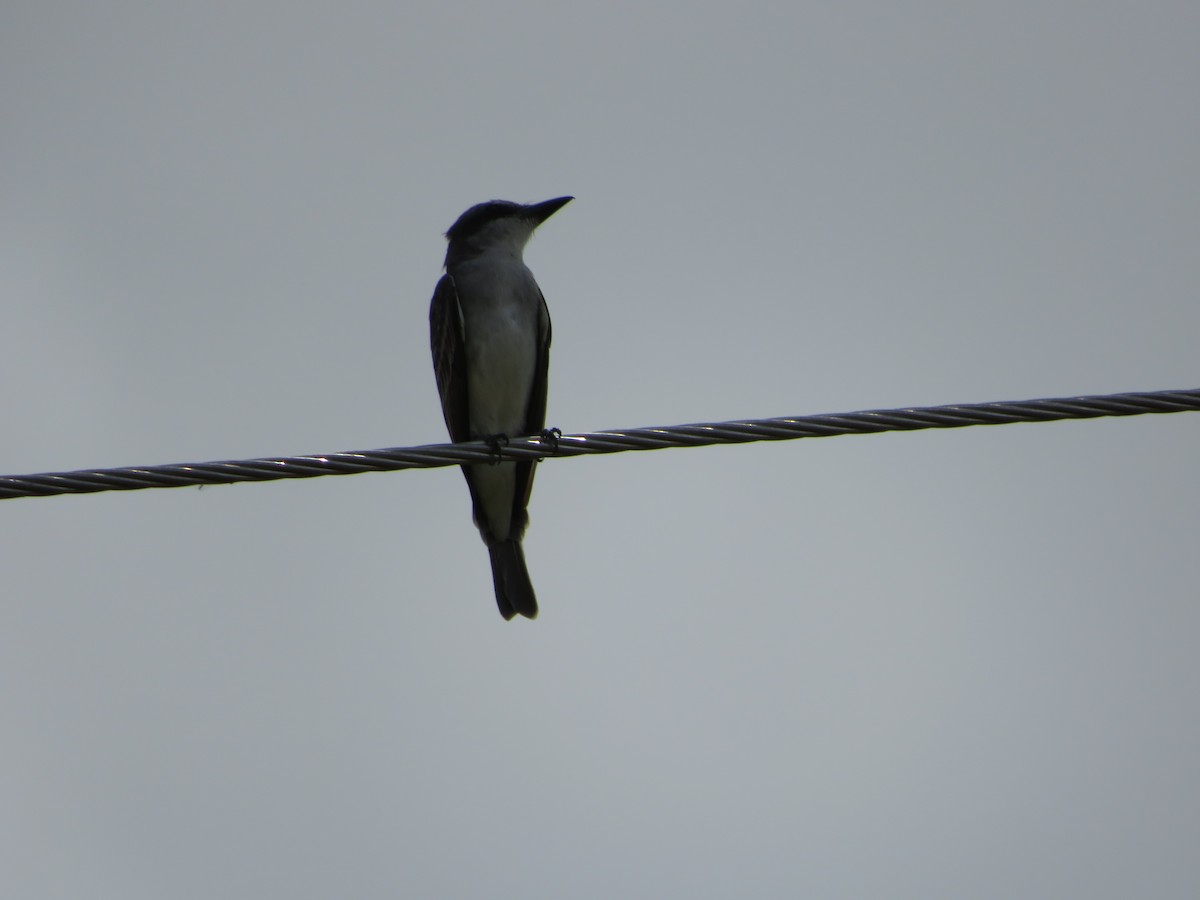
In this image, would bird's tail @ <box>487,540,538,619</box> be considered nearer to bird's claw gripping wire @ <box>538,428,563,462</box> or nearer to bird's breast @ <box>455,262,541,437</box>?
bird's breast @ <box>455,262,541,437</box>

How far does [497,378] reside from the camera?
714cm

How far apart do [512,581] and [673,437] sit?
123 inches

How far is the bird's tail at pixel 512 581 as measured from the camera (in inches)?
286

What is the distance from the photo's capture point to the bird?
718 cm

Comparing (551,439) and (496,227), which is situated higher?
(496,227)

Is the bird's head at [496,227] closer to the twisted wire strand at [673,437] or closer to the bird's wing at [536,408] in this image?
the bird's wing at [536,408]

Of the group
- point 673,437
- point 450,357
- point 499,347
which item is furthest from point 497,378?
point 673,437

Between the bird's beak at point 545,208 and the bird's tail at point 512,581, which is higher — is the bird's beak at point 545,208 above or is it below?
above

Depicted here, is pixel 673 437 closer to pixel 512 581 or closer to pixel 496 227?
pixel 512 581

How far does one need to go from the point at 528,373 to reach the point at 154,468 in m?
3.25

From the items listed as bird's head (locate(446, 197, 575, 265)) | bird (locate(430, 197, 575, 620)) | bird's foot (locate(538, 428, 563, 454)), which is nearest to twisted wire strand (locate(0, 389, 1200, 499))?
bird's foot (locate(538, 428, 563, 454))

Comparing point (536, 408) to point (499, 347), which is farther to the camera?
point (536, 408)

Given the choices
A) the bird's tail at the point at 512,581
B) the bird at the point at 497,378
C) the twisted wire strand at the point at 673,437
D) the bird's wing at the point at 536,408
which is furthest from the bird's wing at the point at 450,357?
the twisted wire strand at the point at 673,437

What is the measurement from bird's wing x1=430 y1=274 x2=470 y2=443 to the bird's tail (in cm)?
68
